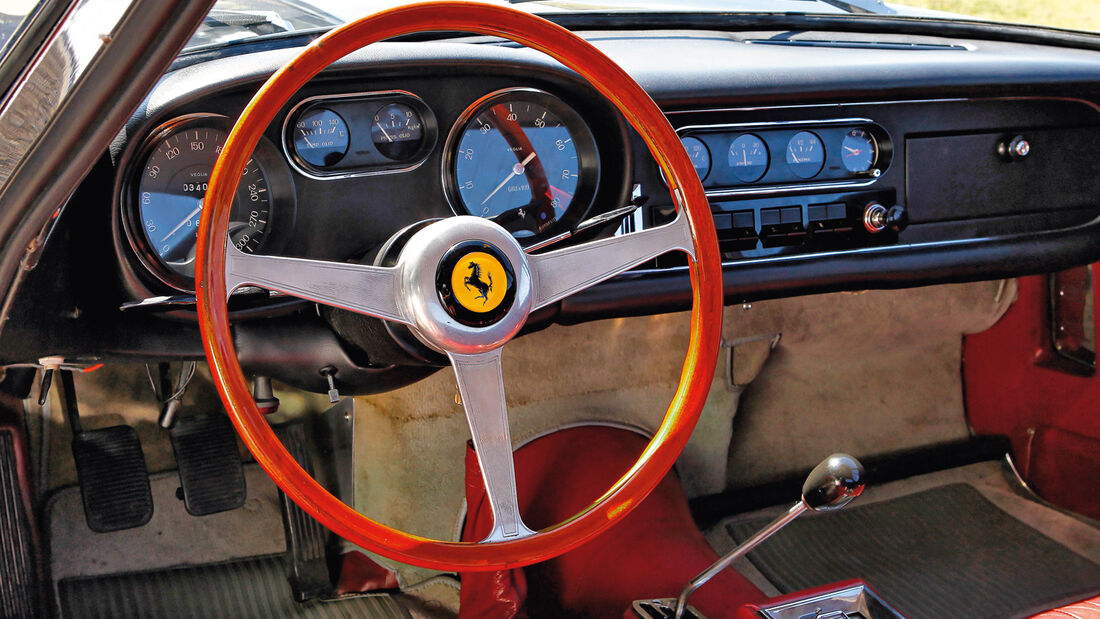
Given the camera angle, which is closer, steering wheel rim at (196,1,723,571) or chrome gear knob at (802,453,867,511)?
steering wheel rim at (196,1,723,571)

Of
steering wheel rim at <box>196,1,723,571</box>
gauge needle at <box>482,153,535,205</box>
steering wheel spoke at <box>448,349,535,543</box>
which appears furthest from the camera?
gauge needle at <box>482,153,535,205</box>

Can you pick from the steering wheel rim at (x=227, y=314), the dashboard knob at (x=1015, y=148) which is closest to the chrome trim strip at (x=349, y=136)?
the steering wheel rim at (x=227, y=314)

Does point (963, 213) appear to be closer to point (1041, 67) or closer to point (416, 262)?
point (1041, 67)

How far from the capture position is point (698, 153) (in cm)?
165

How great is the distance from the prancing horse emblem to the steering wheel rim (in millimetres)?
277

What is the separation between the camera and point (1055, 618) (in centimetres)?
133

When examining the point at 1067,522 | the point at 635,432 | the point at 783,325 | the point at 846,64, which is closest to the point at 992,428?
the point at 1067,522

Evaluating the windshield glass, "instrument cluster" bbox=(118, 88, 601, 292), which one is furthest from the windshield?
the windshield glass

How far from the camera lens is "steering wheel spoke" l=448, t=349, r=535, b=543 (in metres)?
1.15

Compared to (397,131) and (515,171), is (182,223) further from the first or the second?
(515,171)

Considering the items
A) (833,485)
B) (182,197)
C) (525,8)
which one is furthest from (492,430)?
(525,8)

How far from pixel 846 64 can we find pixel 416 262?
106cm

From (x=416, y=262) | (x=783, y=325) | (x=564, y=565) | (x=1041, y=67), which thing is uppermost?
(x=1041, y=67)

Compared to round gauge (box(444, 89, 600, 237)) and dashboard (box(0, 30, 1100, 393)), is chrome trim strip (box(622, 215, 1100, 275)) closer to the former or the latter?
dashboard (box(0, 30, 1100, 393))
